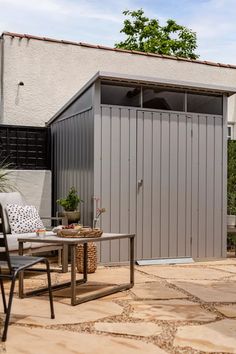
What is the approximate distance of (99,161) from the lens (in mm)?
7453

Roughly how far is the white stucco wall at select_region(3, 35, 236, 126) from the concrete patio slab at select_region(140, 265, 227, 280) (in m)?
3.89

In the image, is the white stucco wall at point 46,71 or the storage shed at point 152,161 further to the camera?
the white stucco wall at point 46,71

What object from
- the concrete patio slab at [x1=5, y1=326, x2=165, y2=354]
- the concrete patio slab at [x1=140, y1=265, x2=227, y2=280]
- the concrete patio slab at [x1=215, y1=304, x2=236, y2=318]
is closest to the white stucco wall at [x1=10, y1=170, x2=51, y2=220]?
the concrete patio slab at [x1=140, y1=265, x2=227, y2=280]

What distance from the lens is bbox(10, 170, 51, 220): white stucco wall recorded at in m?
8.96

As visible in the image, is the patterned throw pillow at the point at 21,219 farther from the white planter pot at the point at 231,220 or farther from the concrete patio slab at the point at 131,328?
the white planter pot at the point at 231,220

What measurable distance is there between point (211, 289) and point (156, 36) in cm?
1534

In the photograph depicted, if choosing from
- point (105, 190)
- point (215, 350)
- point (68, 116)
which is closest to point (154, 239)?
point (105, 190)

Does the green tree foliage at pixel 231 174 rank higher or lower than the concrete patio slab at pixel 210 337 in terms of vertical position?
higher

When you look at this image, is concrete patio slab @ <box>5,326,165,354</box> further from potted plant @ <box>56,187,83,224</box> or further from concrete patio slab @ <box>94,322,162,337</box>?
potted plant @ <box>56,187,83,224</box>

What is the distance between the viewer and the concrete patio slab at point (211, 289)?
5.29 metres

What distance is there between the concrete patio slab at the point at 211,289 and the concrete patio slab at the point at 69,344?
1.74 metres

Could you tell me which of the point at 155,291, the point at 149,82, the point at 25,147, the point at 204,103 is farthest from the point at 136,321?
the point at 25,147

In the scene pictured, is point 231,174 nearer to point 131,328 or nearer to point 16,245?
point 16,245

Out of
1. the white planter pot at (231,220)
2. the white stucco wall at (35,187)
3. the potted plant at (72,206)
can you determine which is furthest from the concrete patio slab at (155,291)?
the white stucco wall at (35,187)
